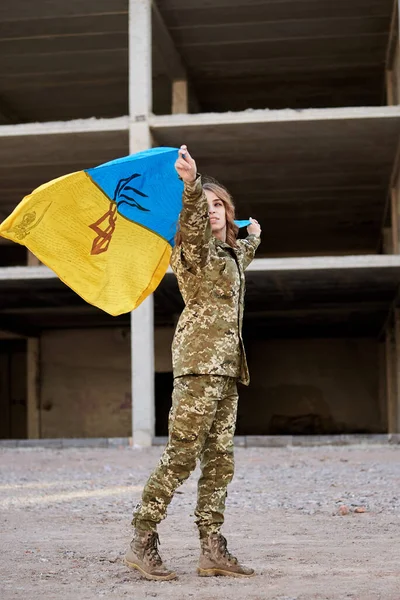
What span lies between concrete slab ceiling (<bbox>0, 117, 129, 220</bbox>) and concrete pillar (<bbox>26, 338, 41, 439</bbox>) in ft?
17.9

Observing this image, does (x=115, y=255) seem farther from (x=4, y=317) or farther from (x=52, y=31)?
(x=4, y=317)

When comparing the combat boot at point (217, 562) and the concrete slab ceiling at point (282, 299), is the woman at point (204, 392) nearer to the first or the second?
the combat boot at point (217, 562)

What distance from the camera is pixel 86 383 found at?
2056 centimetres

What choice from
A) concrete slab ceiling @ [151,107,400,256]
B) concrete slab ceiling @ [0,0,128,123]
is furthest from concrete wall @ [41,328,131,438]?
concrete slab ceiling @ [0,0,128,123]

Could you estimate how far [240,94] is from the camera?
17094mm

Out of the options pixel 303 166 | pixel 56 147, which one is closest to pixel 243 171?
pixel 303 166

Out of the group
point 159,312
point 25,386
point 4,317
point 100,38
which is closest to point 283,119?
point 100,38

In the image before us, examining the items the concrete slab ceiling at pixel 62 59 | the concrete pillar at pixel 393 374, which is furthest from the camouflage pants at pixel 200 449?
the concrete pillar at pixel 393 374

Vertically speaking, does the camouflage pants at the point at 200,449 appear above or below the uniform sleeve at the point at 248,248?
below

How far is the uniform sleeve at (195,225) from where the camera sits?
10.4 ft

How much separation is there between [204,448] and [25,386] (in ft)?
66.9

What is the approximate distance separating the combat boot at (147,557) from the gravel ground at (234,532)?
0.05 m

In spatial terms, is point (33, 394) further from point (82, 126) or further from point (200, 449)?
point (200, 449)

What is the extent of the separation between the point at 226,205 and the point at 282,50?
12403 millimetres
